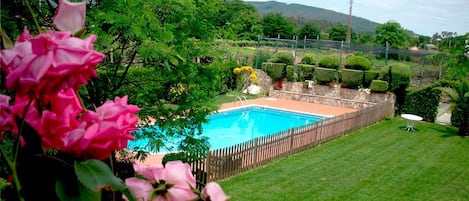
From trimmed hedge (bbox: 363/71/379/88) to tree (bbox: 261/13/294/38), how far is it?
44.0 m

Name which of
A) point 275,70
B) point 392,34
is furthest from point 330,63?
point 392,34

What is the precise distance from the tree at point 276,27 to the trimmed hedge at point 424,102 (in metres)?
47.3

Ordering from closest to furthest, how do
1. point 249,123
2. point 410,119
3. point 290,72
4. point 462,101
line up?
point 462,101 → point 410,119 → point 249,123 → point 290,72

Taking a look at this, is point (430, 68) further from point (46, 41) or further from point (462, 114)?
point (46, 41)

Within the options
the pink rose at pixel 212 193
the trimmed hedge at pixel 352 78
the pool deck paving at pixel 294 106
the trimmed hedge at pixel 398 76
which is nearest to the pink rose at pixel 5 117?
the pink rose at pixel 212 193

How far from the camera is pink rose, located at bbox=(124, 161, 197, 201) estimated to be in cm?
60

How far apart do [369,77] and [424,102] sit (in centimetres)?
372

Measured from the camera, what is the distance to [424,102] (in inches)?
701

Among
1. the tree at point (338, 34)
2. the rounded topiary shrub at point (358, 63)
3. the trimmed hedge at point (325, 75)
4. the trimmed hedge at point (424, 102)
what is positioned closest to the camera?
the trimmed hedge at point (424, 102)

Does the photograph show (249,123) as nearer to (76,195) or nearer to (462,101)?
(462,101)

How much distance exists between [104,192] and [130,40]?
209 inches

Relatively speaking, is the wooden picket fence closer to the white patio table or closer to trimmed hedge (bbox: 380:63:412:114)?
the white patio table

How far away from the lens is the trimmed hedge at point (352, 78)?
841 inches

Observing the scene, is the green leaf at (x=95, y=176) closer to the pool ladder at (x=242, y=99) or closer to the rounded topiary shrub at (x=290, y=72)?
the pool ladder at (x=242, y=99)
